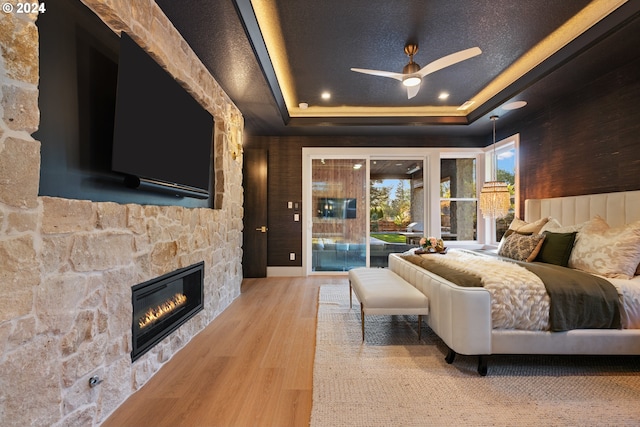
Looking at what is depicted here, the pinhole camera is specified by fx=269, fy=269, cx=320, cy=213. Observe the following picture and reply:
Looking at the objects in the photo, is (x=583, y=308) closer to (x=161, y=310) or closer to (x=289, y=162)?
(x=161, y=310)

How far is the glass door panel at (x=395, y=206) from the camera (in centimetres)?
524

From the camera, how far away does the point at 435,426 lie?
1.45m

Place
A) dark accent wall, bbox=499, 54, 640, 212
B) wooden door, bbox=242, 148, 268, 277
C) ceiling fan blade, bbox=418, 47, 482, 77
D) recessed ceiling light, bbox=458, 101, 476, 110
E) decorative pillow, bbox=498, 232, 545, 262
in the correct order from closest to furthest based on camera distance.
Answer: ceiling fan blade, bbox=418, 47, 482, 77, dark accent wall, bbox=499, 54, 640, 212, decorative pillow, bbox=498, 232, 545, 262, recessed ceiling light, bbox=458, 101, 476, 110, wooden door, bbox=242, 148, 268, 277

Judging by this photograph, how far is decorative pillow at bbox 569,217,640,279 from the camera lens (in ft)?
6.93

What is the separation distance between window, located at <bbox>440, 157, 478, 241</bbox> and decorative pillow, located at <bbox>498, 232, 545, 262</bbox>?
7.01ft

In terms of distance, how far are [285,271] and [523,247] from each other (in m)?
3.63

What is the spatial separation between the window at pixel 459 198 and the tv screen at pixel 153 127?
4.46 metres

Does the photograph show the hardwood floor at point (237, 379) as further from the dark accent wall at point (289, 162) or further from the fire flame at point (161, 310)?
the dark accent wall at point (289, 162)

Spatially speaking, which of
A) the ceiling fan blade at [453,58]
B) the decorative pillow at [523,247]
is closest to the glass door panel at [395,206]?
the decorative pillow at [523,247]

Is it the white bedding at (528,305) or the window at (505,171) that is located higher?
the window at (505,171)

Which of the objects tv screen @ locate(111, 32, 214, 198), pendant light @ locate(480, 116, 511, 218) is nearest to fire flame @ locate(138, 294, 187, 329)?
tv screen @ locate(111, 32, 214, 198)

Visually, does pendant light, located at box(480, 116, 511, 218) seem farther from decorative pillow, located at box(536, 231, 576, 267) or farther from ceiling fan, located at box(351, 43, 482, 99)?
ceiling fan, located at box(351, 43, 482, 99)

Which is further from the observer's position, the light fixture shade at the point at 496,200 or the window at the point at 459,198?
the window at the point at 459,198

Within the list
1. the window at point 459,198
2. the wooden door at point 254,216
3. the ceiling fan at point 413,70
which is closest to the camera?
the ceiling fan at point 413,70
